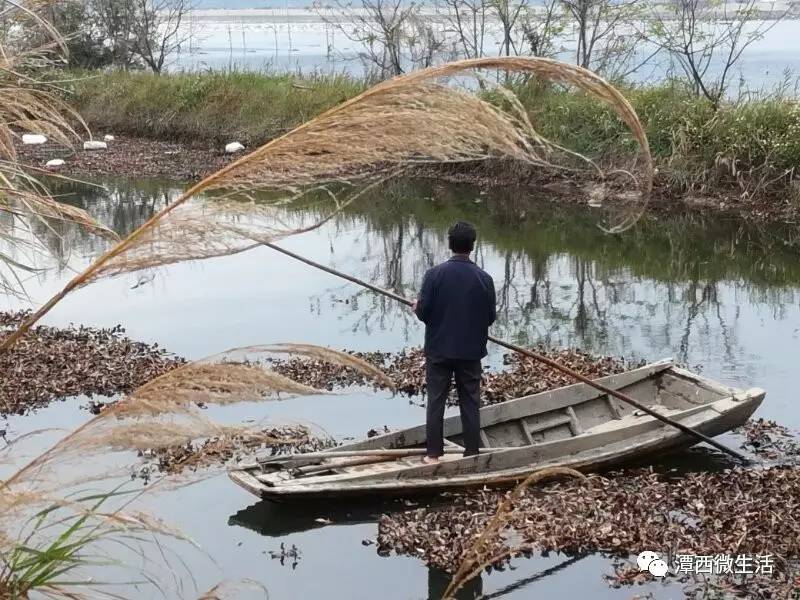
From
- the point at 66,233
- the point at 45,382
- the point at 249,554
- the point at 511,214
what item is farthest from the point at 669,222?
the point at 249,554

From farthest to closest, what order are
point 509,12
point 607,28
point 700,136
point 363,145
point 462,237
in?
point 509,12 → point 607,28 → point 700,136 → point 462,237 → point 363,145

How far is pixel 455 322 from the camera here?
297 inches

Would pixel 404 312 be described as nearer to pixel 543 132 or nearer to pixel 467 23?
pixel 543 132

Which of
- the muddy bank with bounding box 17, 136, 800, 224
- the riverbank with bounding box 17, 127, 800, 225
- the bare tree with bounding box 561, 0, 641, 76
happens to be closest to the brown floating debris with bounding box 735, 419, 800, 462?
the muddy bank with bounding box 17, 136, 800, 224

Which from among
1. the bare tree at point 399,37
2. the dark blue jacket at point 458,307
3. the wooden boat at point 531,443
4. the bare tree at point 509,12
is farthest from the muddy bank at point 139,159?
the dark blue jacket at point 458,307

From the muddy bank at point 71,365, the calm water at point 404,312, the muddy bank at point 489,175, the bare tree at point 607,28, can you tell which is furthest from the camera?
the bare tree at point 607,28

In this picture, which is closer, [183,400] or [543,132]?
[183,400]

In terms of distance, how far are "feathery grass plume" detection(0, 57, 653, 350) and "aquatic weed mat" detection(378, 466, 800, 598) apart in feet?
13.0

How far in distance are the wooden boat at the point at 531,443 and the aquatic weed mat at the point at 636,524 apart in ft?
0.82

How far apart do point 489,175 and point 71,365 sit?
13.1m

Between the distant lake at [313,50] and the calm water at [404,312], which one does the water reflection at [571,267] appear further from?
the distant lake at [313,50]

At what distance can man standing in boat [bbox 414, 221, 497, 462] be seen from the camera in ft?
24.5

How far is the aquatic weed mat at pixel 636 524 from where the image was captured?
666 centimetres

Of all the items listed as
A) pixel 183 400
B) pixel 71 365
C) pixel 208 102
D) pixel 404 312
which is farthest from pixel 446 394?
pixel 208 102
